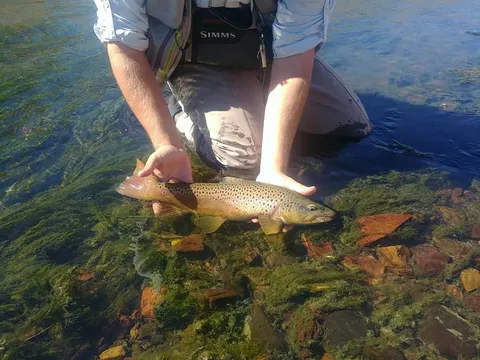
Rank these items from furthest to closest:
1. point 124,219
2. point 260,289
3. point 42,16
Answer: point 42,16 < point 124,219 < point 260,289

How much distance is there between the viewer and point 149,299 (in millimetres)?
3039

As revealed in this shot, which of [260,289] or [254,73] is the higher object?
[254,73]

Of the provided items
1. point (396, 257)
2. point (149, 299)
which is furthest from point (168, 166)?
point (396, 257)

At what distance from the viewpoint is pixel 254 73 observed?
4.84 meters

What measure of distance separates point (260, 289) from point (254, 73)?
2.63 metres

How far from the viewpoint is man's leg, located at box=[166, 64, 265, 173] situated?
4.31m

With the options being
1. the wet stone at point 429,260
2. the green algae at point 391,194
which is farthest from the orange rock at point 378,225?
the wet stone at point 429,260

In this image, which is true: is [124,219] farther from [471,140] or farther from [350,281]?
[471,140]

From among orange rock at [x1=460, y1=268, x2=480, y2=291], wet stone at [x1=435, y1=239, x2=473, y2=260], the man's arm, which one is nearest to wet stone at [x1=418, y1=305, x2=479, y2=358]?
orange rock at [x1=460, y1=268, x2=480, y2=291]

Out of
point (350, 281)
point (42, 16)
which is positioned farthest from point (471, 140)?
point (42, 16)

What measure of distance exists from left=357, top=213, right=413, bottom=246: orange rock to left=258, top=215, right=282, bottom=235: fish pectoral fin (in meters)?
0.68

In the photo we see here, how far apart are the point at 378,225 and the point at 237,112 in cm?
178

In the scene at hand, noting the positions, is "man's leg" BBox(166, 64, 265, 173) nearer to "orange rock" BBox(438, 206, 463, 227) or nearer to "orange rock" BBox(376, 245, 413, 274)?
"orange rock" BBox(376, 245, 413, 274)

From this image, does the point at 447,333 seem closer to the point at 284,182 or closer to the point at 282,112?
the point at 284,182
